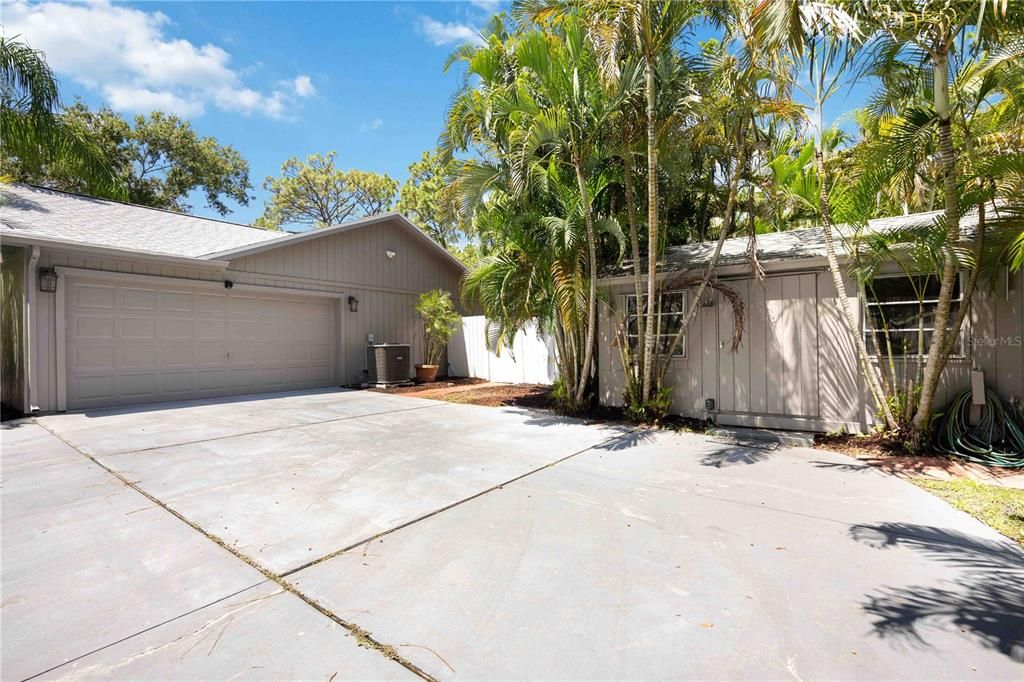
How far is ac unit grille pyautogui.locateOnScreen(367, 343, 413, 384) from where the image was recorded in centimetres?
1125

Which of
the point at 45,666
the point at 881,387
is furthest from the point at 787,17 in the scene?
the point at 45,666

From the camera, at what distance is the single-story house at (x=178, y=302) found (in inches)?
291

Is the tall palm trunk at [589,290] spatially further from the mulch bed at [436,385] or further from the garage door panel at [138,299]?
the garage door panel at [138,299]

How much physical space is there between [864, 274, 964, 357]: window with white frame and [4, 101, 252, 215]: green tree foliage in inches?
882

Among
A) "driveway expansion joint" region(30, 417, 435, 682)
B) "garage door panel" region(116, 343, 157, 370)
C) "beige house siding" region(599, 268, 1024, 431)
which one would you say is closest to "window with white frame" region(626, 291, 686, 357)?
"beige house siding" region(599, 268, 1024, 431)

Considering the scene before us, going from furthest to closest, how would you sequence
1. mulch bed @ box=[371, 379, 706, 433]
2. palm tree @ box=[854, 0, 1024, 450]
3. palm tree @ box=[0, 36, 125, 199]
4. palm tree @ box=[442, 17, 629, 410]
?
palm tree @ box=[0, 36, 125, 199], mulch bed @ box=[371, 379, 706, 433], palm tree @ box=[442, 17, 629, 410], palm tree @ box=[854, 0, 1024, 450]

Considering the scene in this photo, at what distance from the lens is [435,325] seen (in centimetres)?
1184

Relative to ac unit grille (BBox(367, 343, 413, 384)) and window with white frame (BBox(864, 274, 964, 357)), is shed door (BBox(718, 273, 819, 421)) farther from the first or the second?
ac unit grille (BBox(367, 343, 413, 384))

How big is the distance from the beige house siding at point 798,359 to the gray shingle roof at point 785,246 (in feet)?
0.92

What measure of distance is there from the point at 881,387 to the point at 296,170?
88.1 ft

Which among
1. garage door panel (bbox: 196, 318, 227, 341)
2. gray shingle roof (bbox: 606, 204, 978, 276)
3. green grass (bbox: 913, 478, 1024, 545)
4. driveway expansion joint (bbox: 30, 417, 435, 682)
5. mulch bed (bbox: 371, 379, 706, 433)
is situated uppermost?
gray shingle roof (bbox: 606, 204, 978, 276)

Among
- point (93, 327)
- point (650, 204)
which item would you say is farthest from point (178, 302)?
point (650, 204)

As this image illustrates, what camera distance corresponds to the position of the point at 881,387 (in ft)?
17.4

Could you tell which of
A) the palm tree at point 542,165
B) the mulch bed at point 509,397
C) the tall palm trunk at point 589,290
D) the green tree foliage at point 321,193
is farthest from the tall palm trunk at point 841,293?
the green tree foliage at point 321,193
